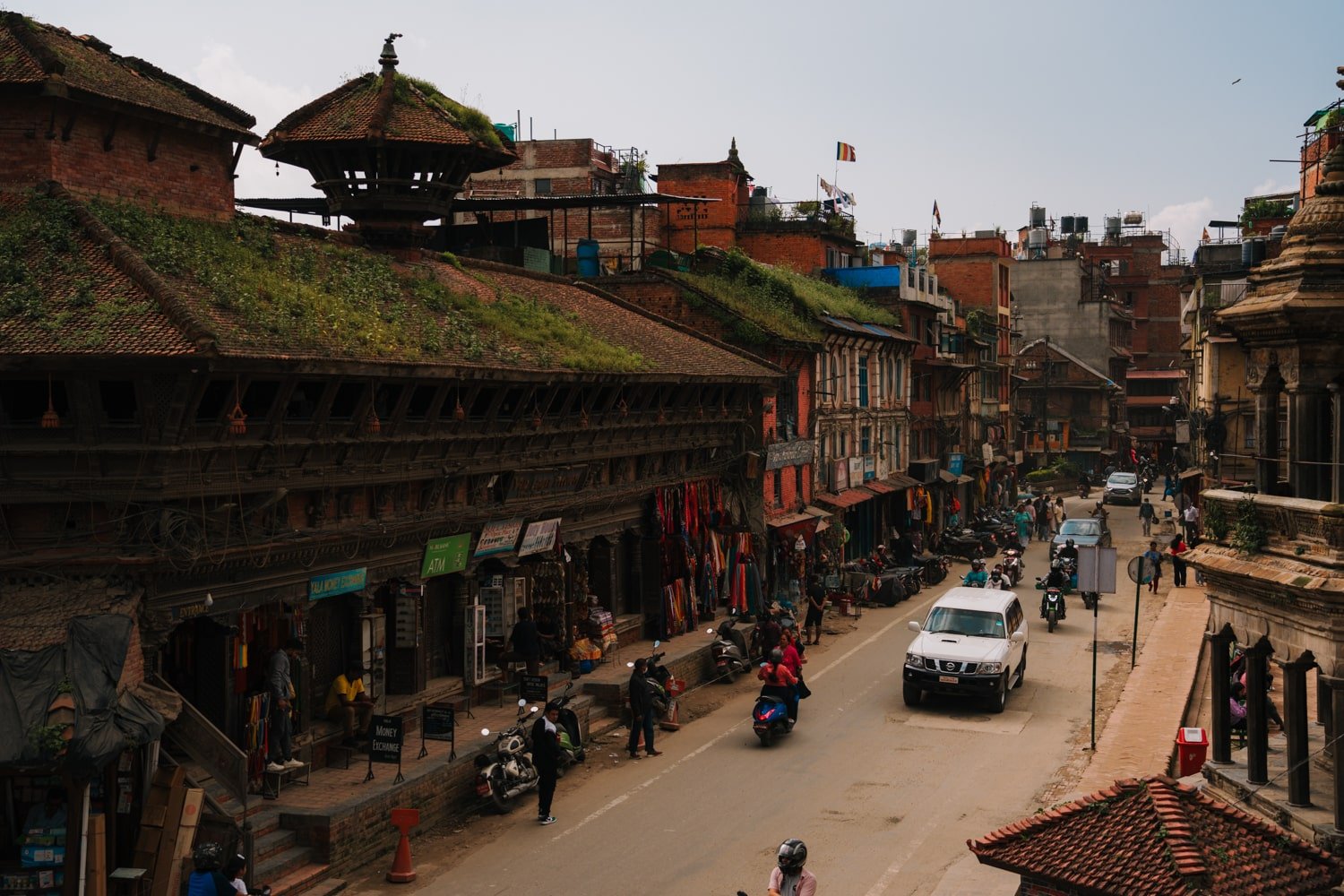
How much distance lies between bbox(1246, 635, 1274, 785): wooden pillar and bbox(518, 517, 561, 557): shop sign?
14646 mm

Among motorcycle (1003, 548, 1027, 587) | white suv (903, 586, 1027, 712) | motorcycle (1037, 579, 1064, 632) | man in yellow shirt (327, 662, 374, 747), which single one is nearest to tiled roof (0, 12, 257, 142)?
man in yellow shirt (327, 662, 374, 747)

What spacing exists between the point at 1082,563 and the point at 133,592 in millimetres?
15855

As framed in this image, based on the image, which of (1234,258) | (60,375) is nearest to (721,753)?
(60,375)

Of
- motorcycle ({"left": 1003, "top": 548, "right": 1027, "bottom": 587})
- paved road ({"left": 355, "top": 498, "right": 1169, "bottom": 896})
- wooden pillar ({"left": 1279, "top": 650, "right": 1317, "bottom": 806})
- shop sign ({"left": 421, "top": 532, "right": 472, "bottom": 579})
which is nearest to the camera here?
wooden pillar ({"left": 1279, "top": 650, "right": 1317, "bottom": 806})

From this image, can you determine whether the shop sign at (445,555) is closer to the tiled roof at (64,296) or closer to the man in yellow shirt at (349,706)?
the man in yellow shirt at (349,706)

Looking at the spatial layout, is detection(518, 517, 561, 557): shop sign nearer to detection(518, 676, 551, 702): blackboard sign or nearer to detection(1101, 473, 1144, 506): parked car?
detection(518, 676, 551, 702): blackboard sign

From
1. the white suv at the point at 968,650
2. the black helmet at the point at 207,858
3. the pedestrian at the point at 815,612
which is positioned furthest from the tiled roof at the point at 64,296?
the pedestrian at the point at 815,612

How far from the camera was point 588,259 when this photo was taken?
4334 cm

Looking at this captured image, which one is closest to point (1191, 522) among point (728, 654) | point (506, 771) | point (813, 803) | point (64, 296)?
point (728, 654)

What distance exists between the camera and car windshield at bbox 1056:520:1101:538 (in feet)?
162

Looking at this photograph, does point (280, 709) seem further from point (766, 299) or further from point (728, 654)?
point (766, 299)

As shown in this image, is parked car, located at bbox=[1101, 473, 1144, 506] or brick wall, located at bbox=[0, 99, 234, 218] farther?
parked car, located at bbox=[1101, 473, 1144, 506]

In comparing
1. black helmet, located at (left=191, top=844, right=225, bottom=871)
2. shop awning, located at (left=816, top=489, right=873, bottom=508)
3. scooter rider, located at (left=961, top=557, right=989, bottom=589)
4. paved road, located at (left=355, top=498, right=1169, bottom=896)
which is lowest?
paved road, located at (left=355, top=498, right=1169, bottom=896)

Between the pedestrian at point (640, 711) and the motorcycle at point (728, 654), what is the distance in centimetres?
666
